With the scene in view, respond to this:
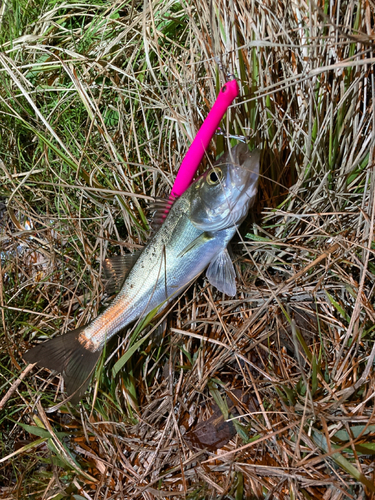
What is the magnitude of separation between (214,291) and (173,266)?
1.22ft

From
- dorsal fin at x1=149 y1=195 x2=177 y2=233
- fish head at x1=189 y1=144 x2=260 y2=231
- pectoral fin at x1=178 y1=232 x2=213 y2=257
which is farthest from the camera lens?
dorsal fin at x1=149 y1=195 x2=177 y2=233

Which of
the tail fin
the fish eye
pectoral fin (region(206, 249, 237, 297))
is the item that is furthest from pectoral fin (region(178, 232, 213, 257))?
the tail fin

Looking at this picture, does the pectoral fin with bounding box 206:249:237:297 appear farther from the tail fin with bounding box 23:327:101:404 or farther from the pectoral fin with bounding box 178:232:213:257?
the tail fin with bounding box 23:327:101:404

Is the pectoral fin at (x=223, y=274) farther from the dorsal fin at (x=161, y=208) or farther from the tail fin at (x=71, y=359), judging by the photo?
the tail fin at (x=71, y=359)

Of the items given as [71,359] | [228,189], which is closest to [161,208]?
[228,189]

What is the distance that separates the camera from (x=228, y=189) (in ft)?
6.10

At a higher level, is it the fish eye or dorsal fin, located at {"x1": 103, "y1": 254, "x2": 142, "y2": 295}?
the fish eye

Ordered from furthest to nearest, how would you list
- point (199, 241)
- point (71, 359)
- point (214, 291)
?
point (214, 291), point (71, 359), point (199, 241)

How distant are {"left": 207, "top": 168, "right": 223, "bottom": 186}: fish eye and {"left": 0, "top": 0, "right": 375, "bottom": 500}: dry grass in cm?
37

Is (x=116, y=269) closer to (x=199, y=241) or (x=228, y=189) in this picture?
(x=199, y=241)

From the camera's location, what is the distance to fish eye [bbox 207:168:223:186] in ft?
6.14

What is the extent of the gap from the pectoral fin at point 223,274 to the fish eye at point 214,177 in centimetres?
41

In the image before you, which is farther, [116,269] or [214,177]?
[116,269]

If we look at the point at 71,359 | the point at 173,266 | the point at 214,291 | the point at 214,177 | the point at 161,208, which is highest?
the point at 214,177
